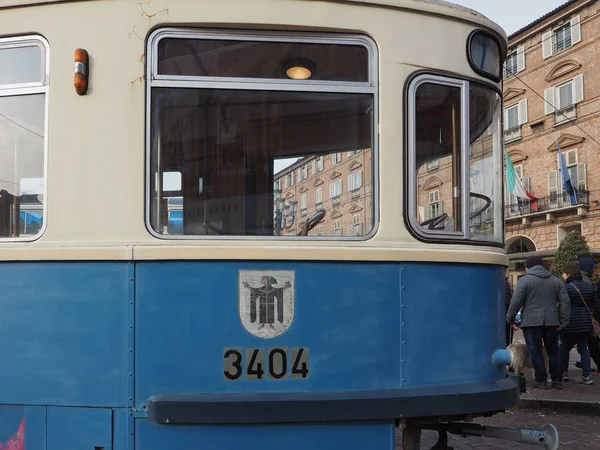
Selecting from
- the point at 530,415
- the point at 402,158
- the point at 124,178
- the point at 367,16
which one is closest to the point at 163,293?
the point at 124,178

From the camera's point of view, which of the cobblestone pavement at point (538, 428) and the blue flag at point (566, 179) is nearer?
the cobblestone pavement at point (538, 428)

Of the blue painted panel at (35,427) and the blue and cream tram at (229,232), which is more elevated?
the blue and cream tram at (229,232)

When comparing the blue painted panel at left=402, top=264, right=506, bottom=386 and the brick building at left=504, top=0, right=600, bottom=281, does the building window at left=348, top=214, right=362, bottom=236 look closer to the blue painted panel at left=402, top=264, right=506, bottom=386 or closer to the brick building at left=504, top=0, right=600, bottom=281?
the blue painted panel at left=402, top=264, right=506, bottom=386

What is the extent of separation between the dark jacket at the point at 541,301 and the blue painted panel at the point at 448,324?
4.73 metres

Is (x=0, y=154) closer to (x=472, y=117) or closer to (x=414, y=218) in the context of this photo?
(x=414, y=218)

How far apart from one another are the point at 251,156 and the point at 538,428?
4385mm

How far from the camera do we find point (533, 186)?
3366cm

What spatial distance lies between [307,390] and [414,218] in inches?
37.4

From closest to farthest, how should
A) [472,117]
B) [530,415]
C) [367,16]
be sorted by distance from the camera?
[367,16], [472,117], [530,415]

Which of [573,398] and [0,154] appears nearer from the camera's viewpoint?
[0,154]

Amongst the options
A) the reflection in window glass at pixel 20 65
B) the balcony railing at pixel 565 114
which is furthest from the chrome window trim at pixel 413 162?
the balcony railing at pixel 565 114

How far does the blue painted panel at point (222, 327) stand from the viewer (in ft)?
10.0

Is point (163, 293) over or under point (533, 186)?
under

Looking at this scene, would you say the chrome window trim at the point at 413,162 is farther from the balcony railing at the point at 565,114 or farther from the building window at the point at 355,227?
the balcony railing at the point at 565,114
